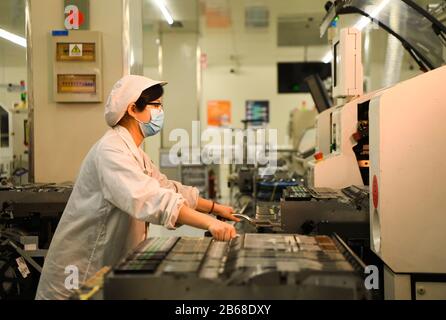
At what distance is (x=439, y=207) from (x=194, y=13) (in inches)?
231

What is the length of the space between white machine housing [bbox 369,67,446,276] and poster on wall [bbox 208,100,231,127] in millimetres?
11014

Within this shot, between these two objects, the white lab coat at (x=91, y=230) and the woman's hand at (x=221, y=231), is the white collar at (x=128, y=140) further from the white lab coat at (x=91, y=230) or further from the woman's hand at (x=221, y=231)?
the woman's hand at (x=221, y=231)

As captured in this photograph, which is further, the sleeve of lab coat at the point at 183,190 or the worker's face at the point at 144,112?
the sleeve of lab coat at the point at 183,190

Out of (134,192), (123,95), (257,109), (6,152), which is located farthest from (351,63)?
(257,109)

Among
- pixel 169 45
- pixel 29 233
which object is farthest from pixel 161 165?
pixel 29 233

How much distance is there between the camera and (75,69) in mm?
3480

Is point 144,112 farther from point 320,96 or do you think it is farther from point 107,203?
point 320,96

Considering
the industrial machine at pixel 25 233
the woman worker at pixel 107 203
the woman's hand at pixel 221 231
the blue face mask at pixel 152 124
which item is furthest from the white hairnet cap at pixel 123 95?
the industrial machine at pixel 25 233

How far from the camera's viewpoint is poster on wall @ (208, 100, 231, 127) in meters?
12.9

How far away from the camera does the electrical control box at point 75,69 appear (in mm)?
3449

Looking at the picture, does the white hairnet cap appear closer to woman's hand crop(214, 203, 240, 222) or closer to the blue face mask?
the blue face mask

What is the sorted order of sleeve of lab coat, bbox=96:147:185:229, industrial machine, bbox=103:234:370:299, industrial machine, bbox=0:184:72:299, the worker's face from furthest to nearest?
industrial machine, bbox=0:184:72:299 → the worker's face → sleeve of lab coat, bbox=96:147:185:229 → industrial machine, bbox=103:234:370:299

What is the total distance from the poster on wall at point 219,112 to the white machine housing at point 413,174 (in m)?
11.0

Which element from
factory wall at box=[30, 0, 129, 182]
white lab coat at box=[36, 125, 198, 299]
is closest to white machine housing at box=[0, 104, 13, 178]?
factory wall at box=[30, 0, 129, 182]
